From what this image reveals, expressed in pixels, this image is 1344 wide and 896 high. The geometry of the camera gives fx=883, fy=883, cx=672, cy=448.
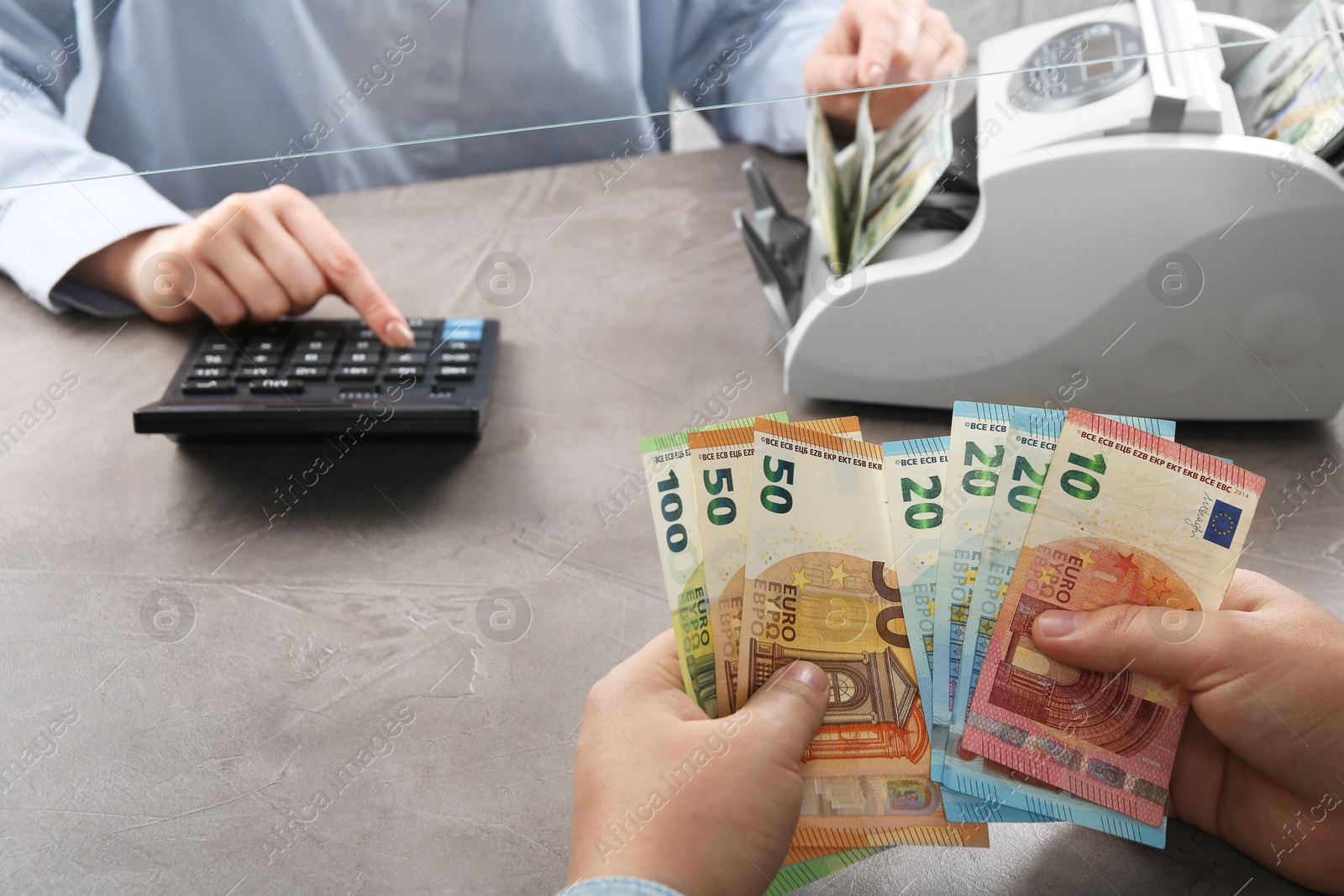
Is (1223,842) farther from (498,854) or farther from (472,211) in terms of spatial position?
(472,211)

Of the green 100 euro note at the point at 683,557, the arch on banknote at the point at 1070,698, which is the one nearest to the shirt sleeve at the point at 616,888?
the green 100 euro note at the point at 683,557

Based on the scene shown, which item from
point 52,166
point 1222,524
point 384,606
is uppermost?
point 52,166

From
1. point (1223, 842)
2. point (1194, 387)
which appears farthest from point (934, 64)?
point (1223, 842)

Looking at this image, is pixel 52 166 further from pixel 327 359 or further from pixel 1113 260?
pixel 1113 260

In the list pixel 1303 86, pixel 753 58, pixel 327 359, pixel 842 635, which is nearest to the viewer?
pixel 842 635

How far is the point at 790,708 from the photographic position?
459 millimetres

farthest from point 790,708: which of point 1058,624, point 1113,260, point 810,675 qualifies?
point 1113,260

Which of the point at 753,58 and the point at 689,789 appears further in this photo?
the point at 753,58

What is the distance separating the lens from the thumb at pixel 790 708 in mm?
444

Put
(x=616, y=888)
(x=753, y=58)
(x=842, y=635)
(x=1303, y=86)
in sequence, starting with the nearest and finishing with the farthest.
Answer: (x=616, y=888) → (x=842, y=635) → (x=1303, y=86) → (x=753, y=58)

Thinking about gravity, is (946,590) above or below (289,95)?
below

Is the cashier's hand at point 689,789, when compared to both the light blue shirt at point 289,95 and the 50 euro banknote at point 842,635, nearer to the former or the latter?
the 50 euro banknote at point 842,635

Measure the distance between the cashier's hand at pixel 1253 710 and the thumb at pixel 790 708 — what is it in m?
0.12

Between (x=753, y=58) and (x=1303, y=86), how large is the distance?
2.08ft
